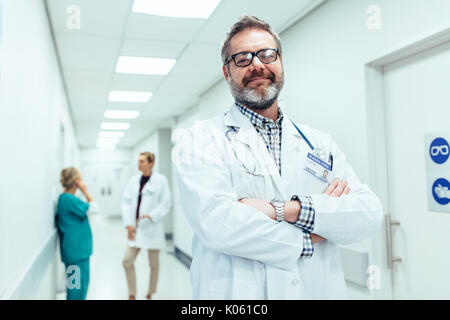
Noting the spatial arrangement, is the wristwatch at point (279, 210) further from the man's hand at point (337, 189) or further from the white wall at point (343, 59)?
the white wall at point (343, 59)

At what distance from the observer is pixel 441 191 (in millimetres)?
1506

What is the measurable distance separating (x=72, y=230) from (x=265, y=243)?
2.32 meters

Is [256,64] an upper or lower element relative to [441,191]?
upper

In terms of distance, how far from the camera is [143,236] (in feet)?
10.7

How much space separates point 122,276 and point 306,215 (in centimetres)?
378

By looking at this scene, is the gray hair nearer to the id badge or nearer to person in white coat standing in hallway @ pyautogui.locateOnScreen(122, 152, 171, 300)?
the id badge

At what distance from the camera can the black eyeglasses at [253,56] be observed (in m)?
0.81

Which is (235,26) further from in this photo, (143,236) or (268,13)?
(143,236)

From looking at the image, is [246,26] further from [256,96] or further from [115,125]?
[115,125]

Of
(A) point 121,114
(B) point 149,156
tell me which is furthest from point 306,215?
(A) point 121,114

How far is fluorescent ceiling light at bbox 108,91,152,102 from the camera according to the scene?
172 inches

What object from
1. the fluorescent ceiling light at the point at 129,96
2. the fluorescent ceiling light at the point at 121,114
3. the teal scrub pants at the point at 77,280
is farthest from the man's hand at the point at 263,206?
the fluorescent ceiling light at the point at 121,114
